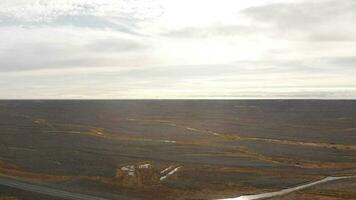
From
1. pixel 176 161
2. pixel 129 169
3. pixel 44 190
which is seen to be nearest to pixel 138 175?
pixel 129 169

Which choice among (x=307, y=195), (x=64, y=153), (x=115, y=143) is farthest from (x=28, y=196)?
(x=115, y=143)

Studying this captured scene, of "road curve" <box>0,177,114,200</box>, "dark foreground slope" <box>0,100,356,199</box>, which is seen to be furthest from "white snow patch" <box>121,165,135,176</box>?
"road curve" <box>0,177,114,200</box>

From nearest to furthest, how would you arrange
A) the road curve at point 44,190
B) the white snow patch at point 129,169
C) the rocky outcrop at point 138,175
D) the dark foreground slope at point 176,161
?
the road curve at point 44,190
the dark foreground slope at point 176,161
the rocky outcrop at point 138,175
the white snow patch at point 129,169

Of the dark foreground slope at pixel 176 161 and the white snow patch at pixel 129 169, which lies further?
the white snow patch at pixel 129 169

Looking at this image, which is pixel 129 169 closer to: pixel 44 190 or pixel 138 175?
pixel 138 175

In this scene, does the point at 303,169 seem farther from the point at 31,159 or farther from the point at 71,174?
the point at 31,159

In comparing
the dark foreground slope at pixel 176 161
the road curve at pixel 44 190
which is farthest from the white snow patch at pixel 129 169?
the road curve at pixel 44 190

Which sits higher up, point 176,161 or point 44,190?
point 176,161

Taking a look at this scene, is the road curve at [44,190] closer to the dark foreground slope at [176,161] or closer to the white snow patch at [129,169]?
the dark foreground slope at [176,161]
